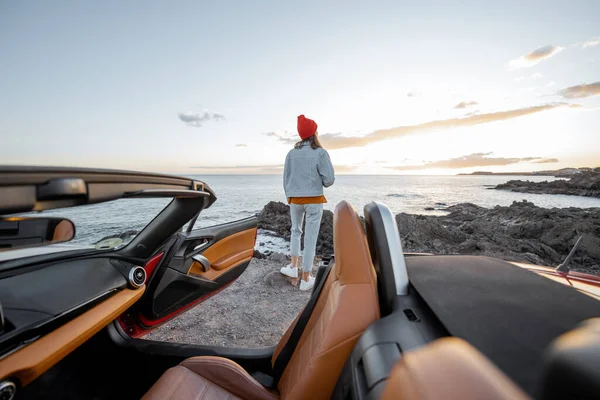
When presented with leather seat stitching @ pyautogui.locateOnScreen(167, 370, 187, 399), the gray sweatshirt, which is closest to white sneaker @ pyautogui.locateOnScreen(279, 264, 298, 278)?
the gray sweatshirt

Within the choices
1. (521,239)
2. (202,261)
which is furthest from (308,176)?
(521,239)

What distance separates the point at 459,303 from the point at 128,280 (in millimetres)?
1673

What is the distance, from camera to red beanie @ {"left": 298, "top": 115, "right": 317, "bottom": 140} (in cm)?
367

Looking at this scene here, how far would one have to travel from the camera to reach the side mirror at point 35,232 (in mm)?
1366

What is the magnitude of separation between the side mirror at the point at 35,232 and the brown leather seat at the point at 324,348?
1.03 meters

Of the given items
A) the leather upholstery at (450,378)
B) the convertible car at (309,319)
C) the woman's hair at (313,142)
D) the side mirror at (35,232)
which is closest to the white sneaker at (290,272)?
the woman's hair at (313,142)

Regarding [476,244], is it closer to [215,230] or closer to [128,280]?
[215,230]

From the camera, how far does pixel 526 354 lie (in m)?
0.76

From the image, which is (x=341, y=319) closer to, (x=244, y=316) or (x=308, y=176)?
(x=244, y=316)

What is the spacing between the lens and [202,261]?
2.21 meters

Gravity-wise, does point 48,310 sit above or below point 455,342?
below

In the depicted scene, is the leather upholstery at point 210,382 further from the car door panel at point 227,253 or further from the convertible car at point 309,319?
the car door panel at point 227,253

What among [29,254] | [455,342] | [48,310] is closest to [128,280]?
[48,310]

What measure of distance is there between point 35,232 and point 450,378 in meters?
2.05
